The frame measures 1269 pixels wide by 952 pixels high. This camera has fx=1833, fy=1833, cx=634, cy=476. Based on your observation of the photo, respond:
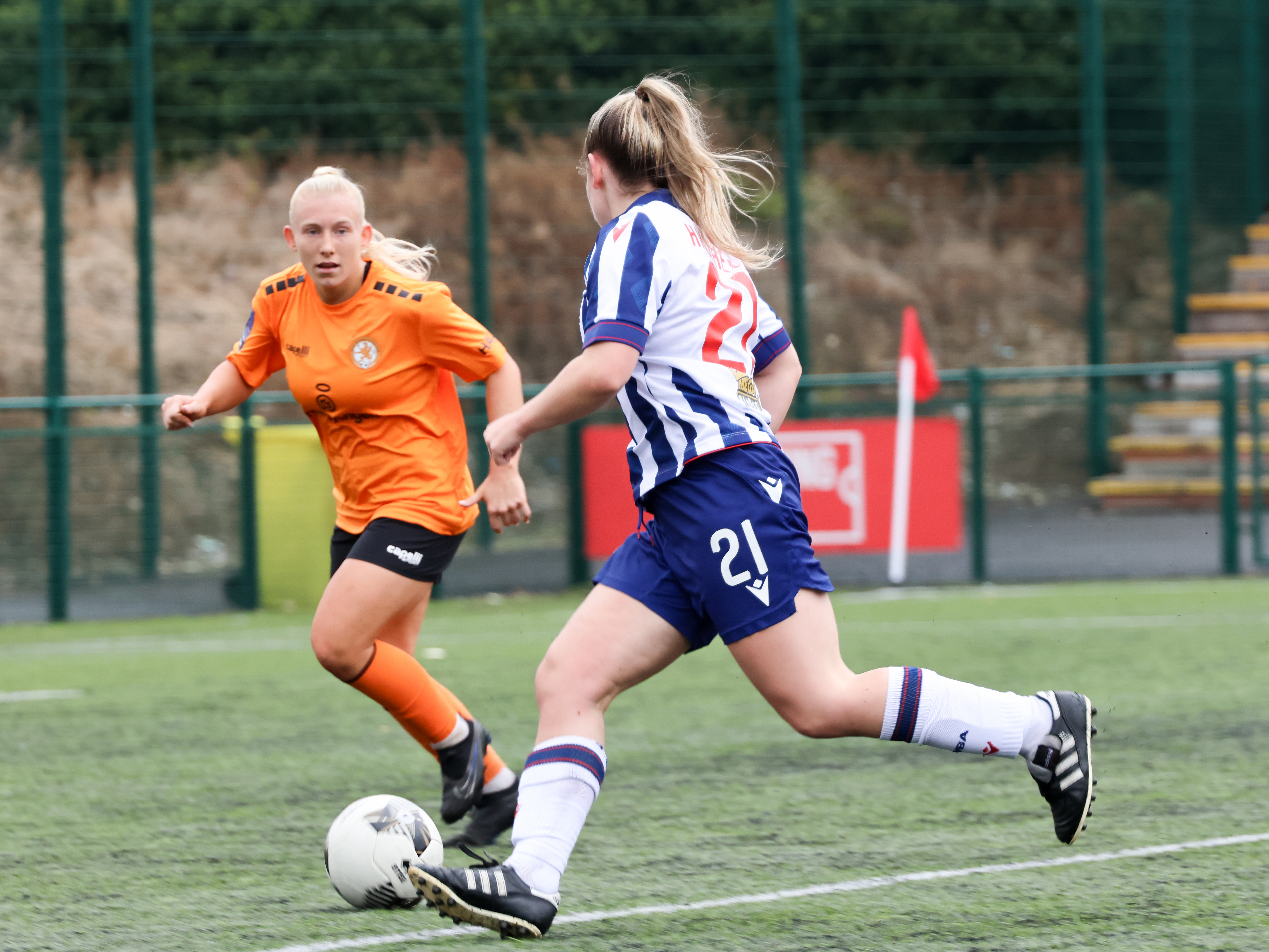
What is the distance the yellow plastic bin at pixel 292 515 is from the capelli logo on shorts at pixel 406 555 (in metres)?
7.49

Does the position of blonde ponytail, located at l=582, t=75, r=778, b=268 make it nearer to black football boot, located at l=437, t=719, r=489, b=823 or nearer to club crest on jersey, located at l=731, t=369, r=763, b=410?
club crest on jersey, located at l=731, t=369, r=763, b=410

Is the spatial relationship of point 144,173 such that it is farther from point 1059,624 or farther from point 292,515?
point 1059,624

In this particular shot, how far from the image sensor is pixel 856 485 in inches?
520

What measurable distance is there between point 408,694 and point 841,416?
919cm

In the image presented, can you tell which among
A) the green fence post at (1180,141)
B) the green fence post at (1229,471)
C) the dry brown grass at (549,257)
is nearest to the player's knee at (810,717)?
the green fence post at (1229,471)

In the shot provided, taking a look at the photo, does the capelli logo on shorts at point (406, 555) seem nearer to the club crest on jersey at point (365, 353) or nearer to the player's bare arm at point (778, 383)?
the club crest on jersey at point (365, 353)

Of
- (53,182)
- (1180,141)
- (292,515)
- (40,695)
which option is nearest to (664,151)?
(40,695)

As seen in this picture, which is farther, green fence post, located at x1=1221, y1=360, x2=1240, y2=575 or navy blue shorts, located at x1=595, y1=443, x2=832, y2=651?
green fence post, located at x1=1221, y1=360, x2=1240, y2=575

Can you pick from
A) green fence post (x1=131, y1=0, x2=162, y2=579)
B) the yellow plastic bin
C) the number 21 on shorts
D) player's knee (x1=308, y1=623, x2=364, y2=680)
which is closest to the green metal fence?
green fence post (x1=131, y1=0, x2=162, y2=579)

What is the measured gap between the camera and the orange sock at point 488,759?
→ 5.32 metres

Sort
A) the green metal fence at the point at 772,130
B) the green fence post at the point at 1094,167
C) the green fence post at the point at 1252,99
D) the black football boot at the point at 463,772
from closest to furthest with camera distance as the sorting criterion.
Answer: the black football boot at the point at 463,772 < the green metal fence at the point at 772,130 < the green fence post at the point at 1094,167 < the green fence post at the point at 1252,99

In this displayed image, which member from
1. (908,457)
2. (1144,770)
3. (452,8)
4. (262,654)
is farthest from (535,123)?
(1144,770)

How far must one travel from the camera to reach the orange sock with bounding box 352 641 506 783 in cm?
518

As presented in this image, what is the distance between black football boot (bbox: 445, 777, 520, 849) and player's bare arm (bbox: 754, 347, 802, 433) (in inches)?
62.3
